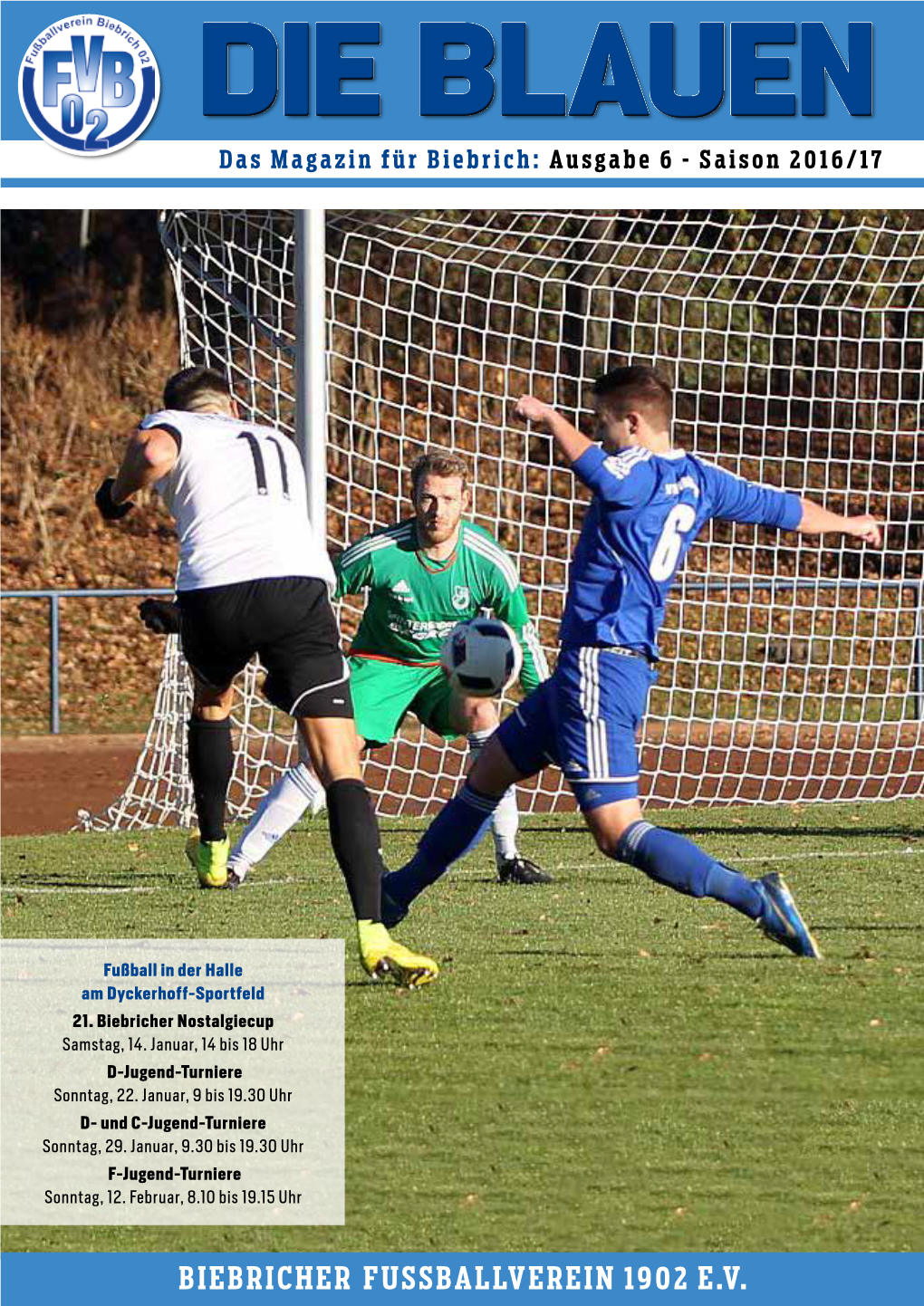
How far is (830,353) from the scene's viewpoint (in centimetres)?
2167

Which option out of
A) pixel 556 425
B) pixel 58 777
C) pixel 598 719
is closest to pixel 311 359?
pixel 598 719

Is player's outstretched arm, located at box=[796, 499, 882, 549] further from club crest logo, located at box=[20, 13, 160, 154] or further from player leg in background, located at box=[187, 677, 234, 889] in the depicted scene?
club crest logo, located at box=[20, 13, 160, 154]

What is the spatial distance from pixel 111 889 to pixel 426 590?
186 cm

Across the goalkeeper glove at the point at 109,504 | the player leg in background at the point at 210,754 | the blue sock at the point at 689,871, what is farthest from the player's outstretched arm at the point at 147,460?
the blue sock at the point at 689,871

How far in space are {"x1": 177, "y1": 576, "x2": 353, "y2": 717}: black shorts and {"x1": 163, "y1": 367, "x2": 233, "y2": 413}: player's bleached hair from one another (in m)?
0.70

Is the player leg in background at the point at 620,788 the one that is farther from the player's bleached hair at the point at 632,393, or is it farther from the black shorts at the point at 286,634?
the player's bleached hair at the point at 632,393

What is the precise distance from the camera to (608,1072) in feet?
17.8

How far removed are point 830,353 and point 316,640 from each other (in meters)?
16.1

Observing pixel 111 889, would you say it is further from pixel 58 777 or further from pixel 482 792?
pixel 58 777

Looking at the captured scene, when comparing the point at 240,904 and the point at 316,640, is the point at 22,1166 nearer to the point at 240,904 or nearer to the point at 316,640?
the point at 316,640

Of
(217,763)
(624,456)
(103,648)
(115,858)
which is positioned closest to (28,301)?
(103,648)

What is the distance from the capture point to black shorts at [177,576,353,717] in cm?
643

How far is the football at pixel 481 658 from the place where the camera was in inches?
294

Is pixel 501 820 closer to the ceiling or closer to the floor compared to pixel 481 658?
closer to the floor
